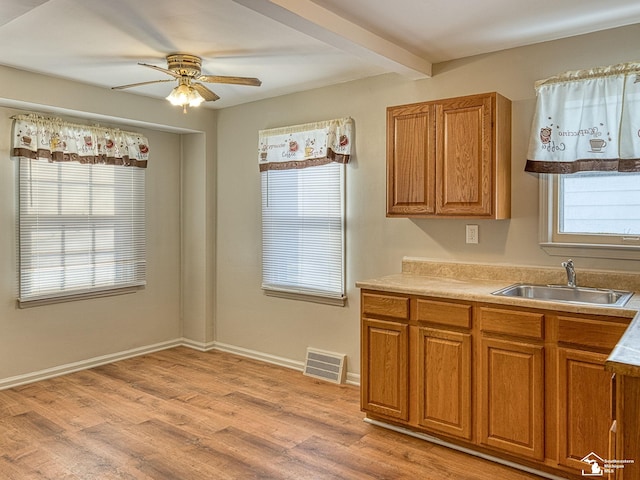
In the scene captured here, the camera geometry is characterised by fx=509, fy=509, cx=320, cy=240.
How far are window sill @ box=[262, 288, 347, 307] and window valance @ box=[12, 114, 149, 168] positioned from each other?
5.66 ft

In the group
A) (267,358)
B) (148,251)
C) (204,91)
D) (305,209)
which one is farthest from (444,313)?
(148,251)

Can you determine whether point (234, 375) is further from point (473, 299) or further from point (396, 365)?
point (473, 299)

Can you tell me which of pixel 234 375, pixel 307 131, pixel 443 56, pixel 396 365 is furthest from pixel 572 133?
pixel 234 375

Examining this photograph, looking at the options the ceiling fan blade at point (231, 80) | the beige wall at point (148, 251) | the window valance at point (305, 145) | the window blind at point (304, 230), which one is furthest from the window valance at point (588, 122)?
the beige wall at point (148, 251)

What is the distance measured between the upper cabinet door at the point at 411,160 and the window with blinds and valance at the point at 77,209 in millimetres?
2570

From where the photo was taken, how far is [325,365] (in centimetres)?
419

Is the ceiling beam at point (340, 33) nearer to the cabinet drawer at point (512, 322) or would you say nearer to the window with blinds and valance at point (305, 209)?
the window with blinds and valance at point (305, 209)

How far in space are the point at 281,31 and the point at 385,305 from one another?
1.74 m

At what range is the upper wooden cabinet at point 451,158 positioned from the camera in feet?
10.0

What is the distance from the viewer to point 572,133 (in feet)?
9.71

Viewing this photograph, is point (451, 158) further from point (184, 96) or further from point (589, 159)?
point (184, 96)

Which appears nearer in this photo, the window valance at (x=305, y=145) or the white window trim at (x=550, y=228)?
the white window trim at (x=550, y=228)

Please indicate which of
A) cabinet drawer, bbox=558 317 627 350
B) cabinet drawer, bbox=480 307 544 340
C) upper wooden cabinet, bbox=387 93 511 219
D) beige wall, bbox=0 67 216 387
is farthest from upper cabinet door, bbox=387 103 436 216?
beige wall, bbox=0 67 216 387

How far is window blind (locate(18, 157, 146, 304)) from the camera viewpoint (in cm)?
411
